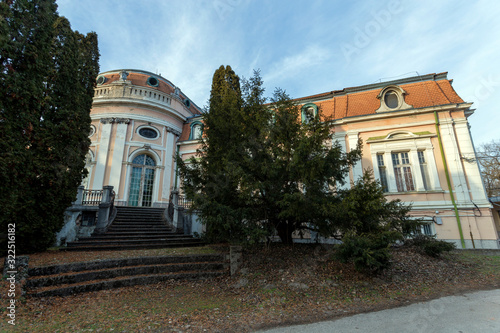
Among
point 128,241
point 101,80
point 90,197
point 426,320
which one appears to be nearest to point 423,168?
point 426,320

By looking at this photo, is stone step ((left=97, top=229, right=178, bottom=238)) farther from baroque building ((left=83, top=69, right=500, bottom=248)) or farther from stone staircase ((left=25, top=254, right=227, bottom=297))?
stone staircase ((left=25, top=254, right=227, bottom=297))

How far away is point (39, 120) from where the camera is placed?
657 cm

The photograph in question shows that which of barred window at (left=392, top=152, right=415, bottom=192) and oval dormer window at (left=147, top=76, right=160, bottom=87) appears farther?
oval dormer window at (left=147, top=76, right=160, bottom=87)

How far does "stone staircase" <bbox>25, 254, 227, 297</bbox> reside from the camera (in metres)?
4.75

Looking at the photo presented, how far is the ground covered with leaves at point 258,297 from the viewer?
3719 millimetres

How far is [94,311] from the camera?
4.13 m

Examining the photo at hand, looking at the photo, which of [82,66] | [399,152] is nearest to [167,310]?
[82,66]

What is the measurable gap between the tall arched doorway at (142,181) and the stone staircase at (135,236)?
138 inches

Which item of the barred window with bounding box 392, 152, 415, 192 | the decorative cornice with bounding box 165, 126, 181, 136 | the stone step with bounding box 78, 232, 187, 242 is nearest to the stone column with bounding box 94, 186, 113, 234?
the stone step with bounding box 78, 232, 187, 242

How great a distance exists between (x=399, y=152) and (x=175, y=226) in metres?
12.5

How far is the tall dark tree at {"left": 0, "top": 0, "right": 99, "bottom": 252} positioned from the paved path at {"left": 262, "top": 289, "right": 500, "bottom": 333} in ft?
22.9

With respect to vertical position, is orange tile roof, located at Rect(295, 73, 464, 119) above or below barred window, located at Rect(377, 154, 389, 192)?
above

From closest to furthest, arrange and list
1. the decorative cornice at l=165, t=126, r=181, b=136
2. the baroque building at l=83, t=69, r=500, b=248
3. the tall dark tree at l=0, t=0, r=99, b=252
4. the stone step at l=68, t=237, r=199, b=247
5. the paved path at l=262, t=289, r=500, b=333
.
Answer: the paved path at l=262, t=289, r=500, b=333, the tall dark tree at l=0, t=0, r=99, b=252, the stone step at l=68, t=237, r=199, b=247, the baroque building at l=83, t=69, r=500, b=248, the decorative cornice at l=165, t=126, r=181, b=136

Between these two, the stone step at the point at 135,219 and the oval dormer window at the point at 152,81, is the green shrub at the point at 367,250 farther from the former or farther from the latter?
the oval dormer window at the point at 152,81
